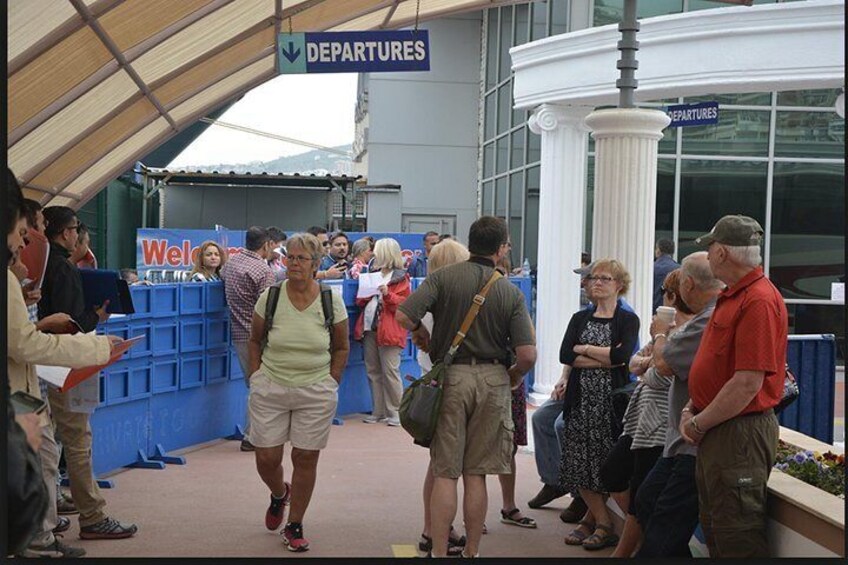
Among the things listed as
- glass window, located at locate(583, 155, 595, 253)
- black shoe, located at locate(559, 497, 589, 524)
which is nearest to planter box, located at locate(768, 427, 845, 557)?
black shoe, located at locate(559, 497, 589, 524)

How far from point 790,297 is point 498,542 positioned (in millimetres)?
12694

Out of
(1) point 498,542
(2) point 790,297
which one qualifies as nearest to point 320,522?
(1) point 498,542

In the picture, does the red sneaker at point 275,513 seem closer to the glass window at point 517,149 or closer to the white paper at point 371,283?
the white paper at point 371,283

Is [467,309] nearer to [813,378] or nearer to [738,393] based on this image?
[738,393]

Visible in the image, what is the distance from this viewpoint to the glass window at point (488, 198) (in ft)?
86.7

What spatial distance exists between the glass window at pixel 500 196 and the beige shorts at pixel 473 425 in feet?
58.4

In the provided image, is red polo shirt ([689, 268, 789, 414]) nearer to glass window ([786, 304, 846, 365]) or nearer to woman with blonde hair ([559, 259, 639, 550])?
woman with blonde hair ([559, 259, 639, 550])

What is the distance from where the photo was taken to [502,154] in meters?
25.1

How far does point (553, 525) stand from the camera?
26.5 feet

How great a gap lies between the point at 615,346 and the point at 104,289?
316 centimetres

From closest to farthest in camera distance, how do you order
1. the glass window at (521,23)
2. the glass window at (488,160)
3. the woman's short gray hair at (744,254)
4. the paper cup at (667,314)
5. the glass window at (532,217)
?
the woman's short gray hair at (744,254), the paper cup at (667,314), the glass window at (532,217), the glass window at (521,23), the glass window at (488,160)

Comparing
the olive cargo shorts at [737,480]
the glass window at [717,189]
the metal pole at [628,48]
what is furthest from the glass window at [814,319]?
the olive cargo shorts at [737,480]

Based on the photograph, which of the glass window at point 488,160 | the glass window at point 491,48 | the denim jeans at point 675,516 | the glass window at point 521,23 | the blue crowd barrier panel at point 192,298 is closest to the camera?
the denim jeans at point 675,516

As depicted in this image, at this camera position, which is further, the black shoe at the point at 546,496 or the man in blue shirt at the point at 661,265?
the man in blue shirt at the point at 661,265
